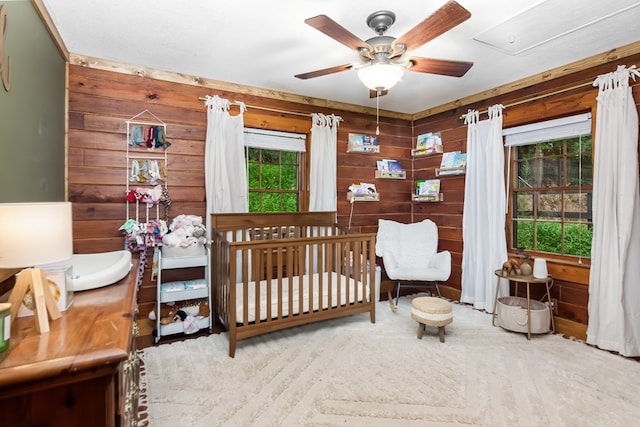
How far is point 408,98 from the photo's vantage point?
3.72m

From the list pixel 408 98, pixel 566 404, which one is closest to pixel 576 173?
pixel 408 98

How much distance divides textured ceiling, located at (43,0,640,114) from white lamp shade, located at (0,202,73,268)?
1.53m

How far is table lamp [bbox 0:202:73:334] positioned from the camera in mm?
953

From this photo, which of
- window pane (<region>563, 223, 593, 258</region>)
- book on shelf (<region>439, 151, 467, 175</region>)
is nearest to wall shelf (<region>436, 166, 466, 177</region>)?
book on shelf (<region>439, 151, 467, 175</region>)

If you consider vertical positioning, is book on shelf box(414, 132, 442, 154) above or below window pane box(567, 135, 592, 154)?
above

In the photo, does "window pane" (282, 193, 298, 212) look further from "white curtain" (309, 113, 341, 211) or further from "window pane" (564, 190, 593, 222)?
"window pane" (564, 190, 593, 222)

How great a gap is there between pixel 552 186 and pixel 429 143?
4.50 feet

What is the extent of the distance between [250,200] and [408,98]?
2.03 meters

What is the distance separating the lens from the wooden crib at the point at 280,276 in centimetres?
254

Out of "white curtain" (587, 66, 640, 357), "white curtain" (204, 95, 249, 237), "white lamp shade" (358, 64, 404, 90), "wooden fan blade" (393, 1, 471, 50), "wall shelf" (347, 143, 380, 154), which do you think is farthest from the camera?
"wall shelf" (347, 143, 380, 154)

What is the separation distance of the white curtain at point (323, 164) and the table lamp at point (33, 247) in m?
2.71

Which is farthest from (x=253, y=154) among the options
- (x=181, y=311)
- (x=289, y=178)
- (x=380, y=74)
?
(x=380, y=74)

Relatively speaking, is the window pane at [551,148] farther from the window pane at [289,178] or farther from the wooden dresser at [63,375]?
the wooden dresser at [63,375]

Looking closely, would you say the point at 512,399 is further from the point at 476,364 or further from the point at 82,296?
the point at 82,296
